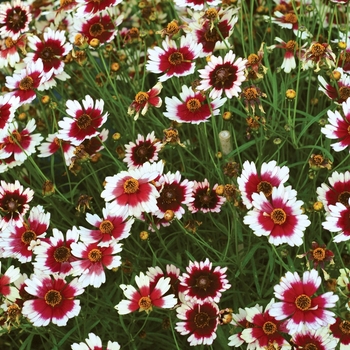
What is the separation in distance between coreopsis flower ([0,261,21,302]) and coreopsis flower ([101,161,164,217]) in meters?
0.35

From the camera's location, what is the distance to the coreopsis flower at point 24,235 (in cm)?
161

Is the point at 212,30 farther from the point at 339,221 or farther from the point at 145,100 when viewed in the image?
the point at 339,221

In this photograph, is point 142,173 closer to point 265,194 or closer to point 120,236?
point 120,236

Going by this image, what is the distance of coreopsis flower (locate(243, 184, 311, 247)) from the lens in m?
1.37

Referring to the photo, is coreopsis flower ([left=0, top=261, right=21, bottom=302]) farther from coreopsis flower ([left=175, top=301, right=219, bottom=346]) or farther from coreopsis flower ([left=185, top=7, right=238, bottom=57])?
coreopsis flower ([left=185, top=7, right=238, bottom=57])

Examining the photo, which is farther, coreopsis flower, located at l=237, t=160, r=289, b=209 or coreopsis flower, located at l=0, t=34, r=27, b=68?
coreopsis flower, located at l=0, t=34, r=27, b=68

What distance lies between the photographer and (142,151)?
179 centimetres

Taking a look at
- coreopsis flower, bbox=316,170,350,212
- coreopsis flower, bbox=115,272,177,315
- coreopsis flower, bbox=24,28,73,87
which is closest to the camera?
coreopsis flower, bbox=115,272,177,315

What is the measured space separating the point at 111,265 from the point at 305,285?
498 millimetres

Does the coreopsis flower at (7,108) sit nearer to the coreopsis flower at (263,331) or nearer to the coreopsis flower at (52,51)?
the coreopsis flower at (52,51)

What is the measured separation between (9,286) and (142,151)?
0.57 meters

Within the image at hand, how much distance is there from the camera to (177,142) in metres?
1.64

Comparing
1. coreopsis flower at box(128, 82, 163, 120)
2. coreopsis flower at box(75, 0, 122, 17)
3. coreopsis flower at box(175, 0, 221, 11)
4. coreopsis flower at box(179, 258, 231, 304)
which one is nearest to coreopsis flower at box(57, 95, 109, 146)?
coreopsis flower at box(128, 82, 163, 120)

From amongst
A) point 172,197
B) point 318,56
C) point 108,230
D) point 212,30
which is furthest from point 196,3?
point 108,230
